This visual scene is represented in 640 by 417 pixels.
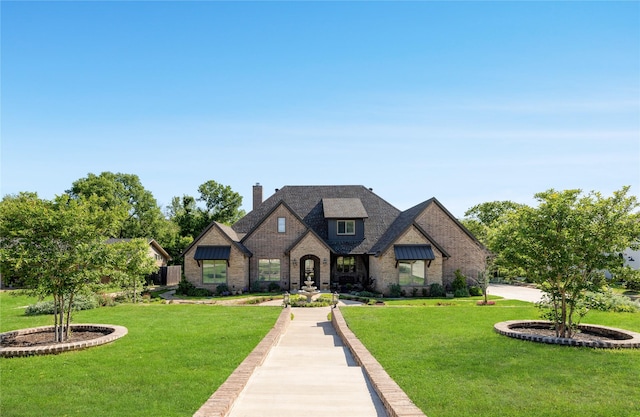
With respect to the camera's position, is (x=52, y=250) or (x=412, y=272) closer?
(x=52, y=250)

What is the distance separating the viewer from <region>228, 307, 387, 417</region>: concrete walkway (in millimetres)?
7988

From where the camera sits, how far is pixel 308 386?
31.0 feet

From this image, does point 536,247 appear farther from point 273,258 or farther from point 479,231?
point 479,231

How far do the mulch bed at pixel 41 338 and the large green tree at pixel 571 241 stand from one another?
49.0 ft

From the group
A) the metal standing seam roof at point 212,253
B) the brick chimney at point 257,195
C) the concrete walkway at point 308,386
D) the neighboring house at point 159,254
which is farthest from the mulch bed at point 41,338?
the neighboring house at point 159,254

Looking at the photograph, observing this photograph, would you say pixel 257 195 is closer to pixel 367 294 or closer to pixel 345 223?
pixel 345 223

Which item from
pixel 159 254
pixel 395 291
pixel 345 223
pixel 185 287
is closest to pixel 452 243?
pixel 395 291

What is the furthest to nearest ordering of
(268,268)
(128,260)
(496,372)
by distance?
(268,268)
(128,260)
(496,372)

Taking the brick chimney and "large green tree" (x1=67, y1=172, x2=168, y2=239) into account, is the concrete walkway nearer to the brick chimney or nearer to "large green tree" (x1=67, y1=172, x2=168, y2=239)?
the brick chimney

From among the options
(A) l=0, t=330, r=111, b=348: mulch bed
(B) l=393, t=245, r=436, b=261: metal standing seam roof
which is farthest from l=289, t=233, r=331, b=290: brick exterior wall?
(A) l=0, t=330, r=111, b=348: mulch bed

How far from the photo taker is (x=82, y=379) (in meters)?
10.6

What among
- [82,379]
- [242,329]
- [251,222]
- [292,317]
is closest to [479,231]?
[251,222]

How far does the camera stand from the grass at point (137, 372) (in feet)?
28.9

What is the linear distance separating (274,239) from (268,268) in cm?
238
